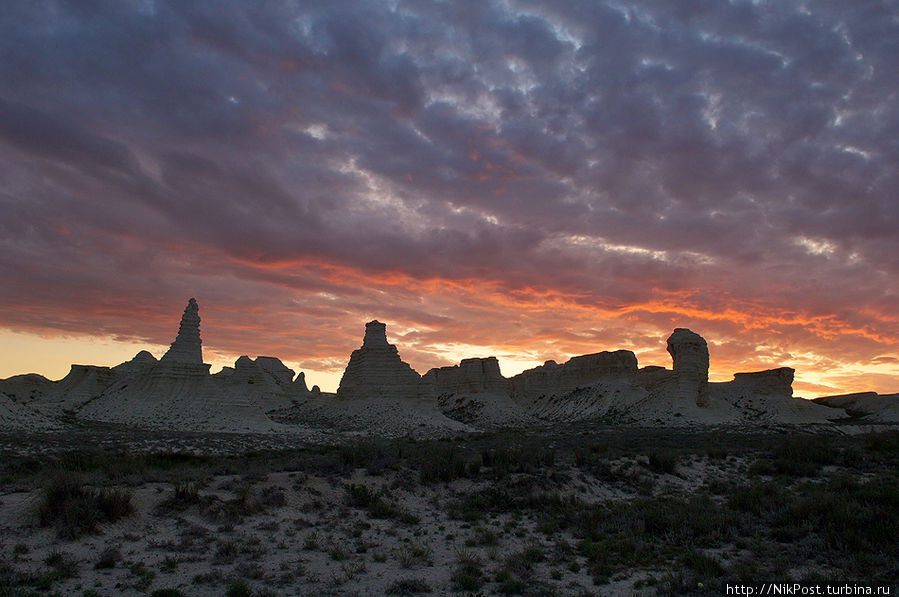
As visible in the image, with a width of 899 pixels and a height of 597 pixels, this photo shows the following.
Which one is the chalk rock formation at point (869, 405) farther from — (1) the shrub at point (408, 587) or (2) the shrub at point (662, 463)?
(1) the shrub at point (408, 587)

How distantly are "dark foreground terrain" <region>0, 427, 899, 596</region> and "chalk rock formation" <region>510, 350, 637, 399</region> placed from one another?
63425mm

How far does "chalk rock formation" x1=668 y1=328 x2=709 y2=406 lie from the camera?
211 ft

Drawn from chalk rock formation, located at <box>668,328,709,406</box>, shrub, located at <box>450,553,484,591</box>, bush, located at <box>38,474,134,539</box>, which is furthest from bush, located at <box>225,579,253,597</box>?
chalk rock formation, located at <box>668,328,709,406</box>

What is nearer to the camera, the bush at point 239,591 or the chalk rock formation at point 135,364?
the bush at point 239,591

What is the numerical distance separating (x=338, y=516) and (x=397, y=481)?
298cm

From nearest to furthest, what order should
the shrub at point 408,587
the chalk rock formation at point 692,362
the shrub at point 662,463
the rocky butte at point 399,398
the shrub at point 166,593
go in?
the shrub at point 166,593, the shrub at point 408,587, the shrub at point 662,463, the rocky butte at point 399,398, the chalk rock formation at point 692,362

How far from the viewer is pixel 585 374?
84.2 metres

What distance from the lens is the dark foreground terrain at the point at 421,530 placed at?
8359 mm

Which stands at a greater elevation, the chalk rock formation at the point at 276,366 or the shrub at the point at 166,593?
the chalk rock formation at the point at 276,366

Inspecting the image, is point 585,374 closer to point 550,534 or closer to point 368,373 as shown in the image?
point 368,373

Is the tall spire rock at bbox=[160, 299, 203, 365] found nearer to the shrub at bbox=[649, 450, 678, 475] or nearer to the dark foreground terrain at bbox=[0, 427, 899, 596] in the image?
the dark foreground terrain at bbox=[0, 427, 899, 596]

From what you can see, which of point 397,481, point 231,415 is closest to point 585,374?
point 231,415

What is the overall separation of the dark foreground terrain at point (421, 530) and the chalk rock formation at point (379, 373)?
163ft

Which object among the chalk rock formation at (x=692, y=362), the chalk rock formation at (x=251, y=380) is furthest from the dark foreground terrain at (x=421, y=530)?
the chalk rock formation at (x=251, y=380)
